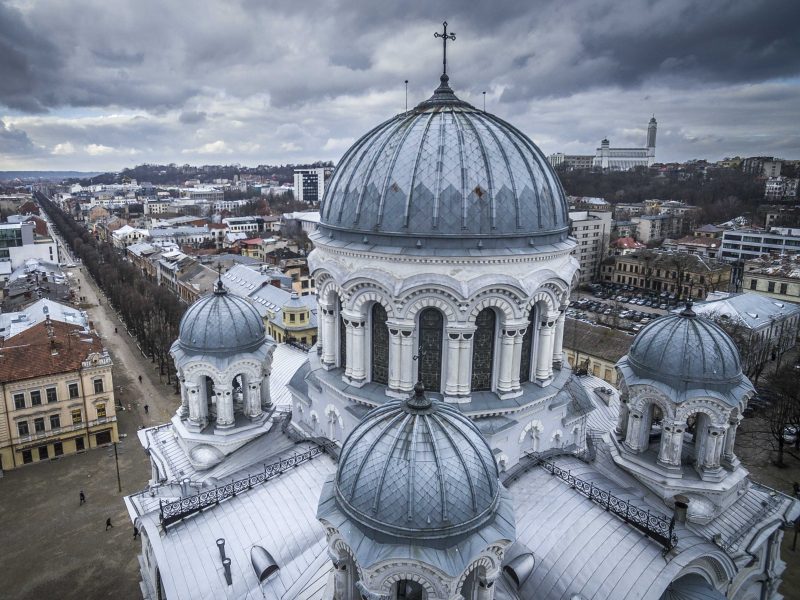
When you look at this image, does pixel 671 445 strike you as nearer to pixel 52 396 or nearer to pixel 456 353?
pixel 456 353

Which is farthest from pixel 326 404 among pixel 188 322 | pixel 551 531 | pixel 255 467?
pixel 551 531

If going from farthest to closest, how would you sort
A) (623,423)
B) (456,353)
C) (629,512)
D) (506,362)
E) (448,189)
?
(623,423), (506,362), (456,353), (448,189), (629,512)

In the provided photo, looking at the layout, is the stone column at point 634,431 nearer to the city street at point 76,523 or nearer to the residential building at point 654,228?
the city street at point 76,523

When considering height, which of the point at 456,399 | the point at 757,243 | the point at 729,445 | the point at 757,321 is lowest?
the point at 757,321

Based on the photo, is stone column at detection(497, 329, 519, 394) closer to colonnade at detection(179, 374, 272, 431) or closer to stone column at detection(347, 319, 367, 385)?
stone column at detection(347, 319, 367, 385)

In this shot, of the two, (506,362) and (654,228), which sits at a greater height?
(506,362)

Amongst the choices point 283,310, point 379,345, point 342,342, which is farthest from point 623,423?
point 283,310
